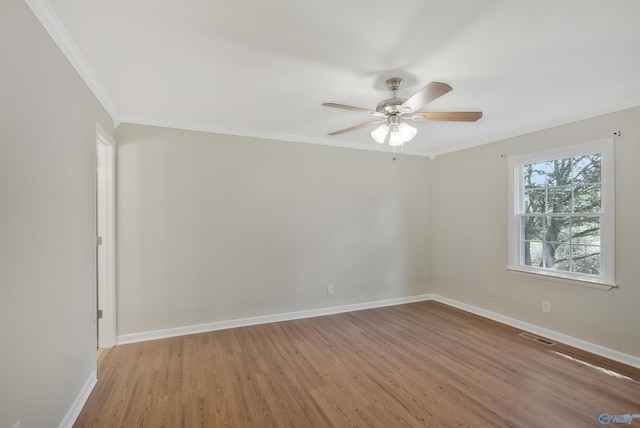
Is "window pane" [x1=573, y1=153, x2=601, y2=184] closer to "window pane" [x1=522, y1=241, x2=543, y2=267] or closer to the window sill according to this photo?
"window pane" [x1=522, y1=241, x2=543, y2=267]

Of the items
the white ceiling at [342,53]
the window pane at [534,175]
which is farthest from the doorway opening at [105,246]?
the window pane at [534,175]

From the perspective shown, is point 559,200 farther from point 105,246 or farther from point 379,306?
point 105,246

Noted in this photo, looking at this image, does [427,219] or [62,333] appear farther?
[427,219]

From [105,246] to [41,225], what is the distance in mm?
1582

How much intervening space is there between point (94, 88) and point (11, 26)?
1165mm

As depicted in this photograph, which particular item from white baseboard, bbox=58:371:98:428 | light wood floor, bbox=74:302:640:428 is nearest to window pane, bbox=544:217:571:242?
light wood floor, bbox=74:302:640:428

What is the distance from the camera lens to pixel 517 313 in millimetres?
3604

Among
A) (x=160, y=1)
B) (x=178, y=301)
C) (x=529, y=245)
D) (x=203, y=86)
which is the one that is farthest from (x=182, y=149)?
(x=529, y=245)

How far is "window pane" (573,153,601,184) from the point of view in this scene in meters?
2.98

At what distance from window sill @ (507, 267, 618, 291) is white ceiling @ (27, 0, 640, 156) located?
65.9 inches

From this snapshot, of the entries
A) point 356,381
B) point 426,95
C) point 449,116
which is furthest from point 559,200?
point 356,381

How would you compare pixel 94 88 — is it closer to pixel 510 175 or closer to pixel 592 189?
pixel 510 175

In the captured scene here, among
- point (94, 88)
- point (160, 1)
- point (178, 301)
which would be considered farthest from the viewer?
point (178, 301)

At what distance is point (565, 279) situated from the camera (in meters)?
3.14
